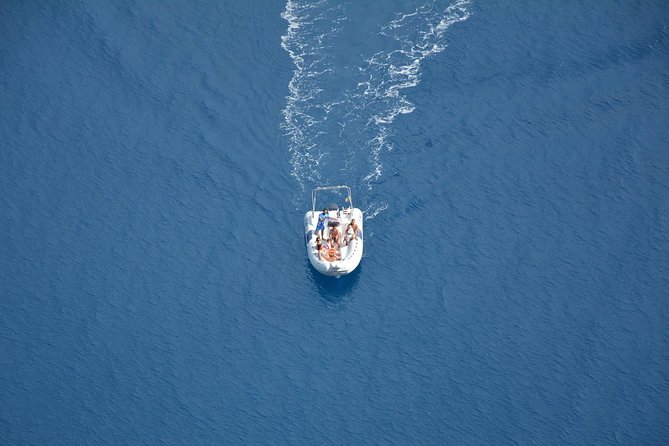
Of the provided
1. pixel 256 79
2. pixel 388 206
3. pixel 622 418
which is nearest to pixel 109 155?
pixel 256 79

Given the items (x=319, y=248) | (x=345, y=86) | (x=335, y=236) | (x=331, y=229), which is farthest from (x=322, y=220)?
(x=345, y=86)

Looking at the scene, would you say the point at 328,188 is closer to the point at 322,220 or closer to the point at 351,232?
the point at 322,220

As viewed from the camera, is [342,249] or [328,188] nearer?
[342,249]

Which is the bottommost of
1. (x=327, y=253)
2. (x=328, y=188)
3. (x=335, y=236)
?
(x=327, y=253)

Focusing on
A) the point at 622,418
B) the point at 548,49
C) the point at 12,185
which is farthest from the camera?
the point at 548,49

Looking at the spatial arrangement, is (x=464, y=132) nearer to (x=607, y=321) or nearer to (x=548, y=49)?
(x=548, y=49)
